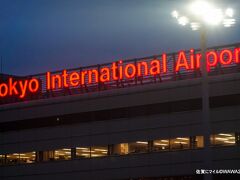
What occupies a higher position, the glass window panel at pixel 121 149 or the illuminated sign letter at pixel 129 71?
the illuminated sign letter at pixel 129 71

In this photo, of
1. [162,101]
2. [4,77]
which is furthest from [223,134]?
[4,77]

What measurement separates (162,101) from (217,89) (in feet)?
16.2

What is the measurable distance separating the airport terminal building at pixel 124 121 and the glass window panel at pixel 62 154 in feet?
0.32

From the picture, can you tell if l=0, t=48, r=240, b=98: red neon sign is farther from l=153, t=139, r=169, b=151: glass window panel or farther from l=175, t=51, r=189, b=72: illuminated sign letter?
l=153, t=139, r=169, b=151: glass window panel

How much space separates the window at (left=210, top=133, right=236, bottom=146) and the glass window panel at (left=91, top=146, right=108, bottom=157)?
33.2ft

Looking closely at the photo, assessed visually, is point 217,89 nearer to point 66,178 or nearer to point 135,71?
point 135,71

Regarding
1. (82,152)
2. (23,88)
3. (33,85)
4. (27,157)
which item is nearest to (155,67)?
(82,152)

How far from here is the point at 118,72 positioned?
57.0 meters

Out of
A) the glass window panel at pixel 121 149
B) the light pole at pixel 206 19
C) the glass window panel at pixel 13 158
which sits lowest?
the glass window panel at pixel 13 158

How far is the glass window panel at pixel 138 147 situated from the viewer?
53094 mm

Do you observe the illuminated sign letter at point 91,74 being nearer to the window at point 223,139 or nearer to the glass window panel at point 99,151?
the glass window panel at point 99,151

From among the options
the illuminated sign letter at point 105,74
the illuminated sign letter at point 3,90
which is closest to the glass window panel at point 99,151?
the illuminated sign letter at point 105,74

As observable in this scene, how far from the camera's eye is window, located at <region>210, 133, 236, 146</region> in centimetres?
4894

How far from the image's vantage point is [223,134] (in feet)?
162
